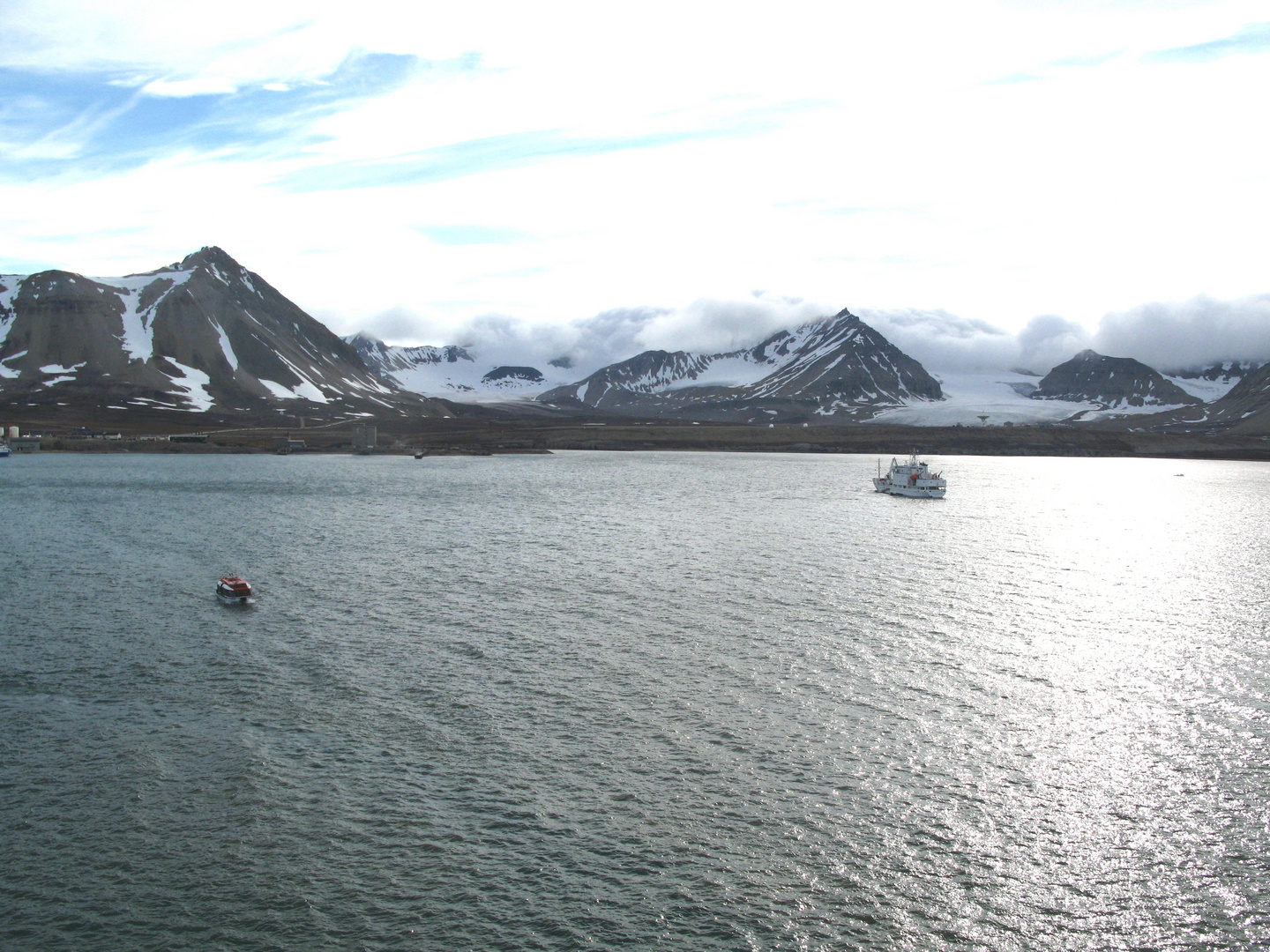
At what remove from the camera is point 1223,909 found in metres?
22.9

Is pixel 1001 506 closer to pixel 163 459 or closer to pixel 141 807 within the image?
pixel 141 807

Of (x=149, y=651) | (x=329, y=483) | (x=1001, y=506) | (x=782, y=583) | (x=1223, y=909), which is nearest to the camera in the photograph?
(x=1223, y=909)

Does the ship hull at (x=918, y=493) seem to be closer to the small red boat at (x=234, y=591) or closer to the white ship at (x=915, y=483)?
the white ship at (x=915, y=483)

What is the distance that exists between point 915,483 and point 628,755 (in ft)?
377

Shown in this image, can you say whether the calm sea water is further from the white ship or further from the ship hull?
the white ship

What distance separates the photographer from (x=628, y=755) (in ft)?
102

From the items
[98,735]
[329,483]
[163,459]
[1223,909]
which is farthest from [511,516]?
[163,459]

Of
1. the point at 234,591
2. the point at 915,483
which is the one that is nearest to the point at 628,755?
the point at 234,591

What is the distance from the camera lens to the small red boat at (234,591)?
175ft

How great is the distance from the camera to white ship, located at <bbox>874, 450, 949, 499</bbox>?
135625 millimetres

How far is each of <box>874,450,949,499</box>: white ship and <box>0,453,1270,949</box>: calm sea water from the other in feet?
217

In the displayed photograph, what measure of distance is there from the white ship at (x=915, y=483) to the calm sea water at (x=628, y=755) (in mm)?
66002

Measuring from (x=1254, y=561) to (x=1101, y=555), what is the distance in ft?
40.4

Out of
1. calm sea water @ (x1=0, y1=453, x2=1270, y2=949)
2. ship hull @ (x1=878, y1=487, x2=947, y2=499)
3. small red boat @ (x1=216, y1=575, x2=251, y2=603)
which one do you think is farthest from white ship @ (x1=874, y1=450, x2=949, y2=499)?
small red boat @ (x1=216, y1=575, x2=251, y2=603)
